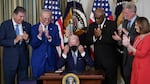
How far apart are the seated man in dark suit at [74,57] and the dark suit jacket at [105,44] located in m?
0.44

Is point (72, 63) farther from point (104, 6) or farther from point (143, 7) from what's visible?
point (143, 7)

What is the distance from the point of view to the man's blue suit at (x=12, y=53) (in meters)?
4.77

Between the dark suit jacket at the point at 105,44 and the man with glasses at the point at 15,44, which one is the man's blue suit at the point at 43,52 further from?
the dark suit jacket at the point at 105,44

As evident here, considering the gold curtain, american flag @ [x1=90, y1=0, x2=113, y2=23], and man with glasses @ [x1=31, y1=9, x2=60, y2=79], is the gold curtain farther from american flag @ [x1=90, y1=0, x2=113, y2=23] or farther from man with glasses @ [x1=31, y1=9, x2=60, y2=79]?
man with glasses @ [x1=31, y1=9, x2=60, y2=79]

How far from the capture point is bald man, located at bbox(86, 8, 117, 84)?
505 centimetres

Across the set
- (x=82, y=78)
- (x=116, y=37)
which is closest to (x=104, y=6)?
(x=116, y=37)

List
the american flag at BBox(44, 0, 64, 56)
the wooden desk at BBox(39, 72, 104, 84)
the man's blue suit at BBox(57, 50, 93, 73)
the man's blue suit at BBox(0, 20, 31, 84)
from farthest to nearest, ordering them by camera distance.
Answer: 1. the american flag at BBox(44, 0, 64, 56)
2. the man's blue suit at BBox(0, 20, 31, 84)
3. the man's blue suit at BBox(57, 50, 93, 73)
4. the wooden desk at BBox(39, 72, 104, 84)

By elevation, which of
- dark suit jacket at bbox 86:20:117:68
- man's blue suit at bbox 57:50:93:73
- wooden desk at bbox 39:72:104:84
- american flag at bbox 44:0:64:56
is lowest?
wooden desk at bbox 39:72:104:84

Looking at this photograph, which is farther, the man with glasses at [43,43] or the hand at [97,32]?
the hand at [97,32]

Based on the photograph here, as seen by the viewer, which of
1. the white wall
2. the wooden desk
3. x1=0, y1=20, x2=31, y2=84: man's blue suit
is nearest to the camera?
the wooden desk

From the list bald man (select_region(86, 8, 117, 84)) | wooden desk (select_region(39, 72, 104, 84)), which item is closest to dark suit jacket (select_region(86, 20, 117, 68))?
bald man (select_region(86, 8, 117, 84))

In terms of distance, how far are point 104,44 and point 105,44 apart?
2 cm

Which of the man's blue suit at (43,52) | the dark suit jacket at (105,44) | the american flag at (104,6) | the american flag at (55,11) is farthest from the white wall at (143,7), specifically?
the man's blue suit at (43,52)

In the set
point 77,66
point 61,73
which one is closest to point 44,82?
point 61,73
